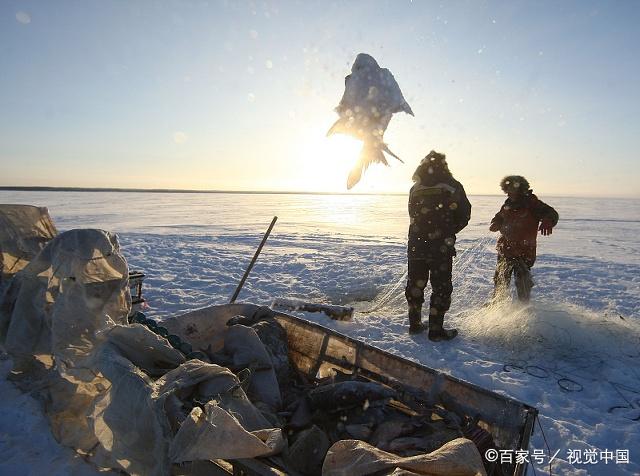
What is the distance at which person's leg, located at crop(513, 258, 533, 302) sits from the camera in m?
5.71

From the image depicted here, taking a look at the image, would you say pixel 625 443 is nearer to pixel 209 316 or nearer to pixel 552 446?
pixel 552 446

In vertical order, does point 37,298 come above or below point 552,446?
above

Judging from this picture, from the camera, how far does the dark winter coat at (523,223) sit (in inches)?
218

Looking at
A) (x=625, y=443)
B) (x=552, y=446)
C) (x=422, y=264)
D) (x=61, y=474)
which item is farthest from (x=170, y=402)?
(x=422, y=264)

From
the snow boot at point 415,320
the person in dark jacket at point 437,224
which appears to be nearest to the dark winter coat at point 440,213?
the person in dark jacket at point 437,224

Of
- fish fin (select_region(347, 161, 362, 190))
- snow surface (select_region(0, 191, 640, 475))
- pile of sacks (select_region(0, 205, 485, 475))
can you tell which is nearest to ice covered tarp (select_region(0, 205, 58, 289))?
pile of sacks (select_region(0, 205, 485, 475))

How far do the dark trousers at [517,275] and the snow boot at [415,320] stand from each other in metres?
1.49

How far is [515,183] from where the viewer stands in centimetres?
550

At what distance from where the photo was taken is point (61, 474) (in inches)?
105

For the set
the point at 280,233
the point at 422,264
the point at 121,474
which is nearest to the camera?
the point at 121,474

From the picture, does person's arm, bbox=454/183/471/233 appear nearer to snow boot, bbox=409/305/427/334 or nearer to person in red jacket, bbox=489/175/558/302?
person in red jacket, bbox=489/175/558/302

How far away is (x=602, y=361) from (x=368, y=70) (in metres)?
4.36

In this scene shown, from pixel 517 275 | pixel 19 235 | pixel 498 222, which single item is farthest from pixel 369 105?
pixel 517 275

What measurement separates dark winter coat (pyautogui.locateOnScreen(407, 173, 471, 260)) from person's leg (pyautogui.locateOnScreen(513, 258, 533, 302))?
49.7 inches
